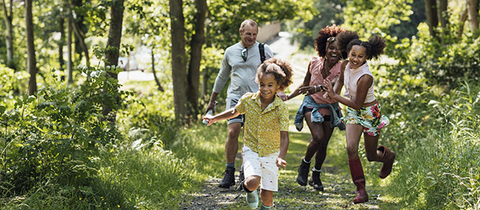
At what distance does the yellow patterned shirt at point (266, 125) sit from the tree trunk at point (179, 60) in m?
7.47

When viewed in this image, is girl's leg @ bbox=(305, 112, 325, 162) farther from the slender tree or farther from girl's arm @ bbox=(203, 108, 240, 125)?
the slender tree

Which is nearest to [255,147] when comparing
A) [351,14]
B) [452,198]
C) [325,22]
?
[452,198]

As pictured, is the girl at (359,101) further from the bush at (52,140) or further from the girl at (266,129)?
the bush at (52,140)

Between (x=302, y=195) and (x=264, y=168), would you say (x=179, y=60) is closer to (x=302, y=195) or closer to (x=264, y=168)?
(x=302, y=195)

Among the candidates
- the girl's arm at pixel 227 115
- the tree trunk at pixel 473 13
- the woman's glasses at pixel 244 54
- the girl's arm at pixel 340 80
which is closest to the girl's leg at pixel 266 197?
the girl's arm at pixel 227 115

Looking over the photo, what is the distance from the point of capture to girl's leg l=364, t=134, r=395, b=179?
20.3 ft

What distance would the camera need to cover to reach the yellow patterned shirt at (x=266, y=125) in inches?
208

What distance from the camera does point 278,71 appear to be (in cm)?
524

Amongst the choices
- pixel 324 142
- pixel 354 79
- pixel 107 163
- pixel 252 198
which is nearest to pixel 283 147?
pixel 252 198

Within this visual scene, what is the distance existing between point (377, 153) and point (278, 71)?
72.6 inches

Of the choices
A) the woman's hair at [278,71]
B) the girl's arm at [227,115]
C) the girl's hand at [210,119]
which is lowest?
the girl's hand at [210,119]

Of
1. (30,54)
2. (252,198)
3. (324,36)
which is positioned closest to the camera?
(252,198)

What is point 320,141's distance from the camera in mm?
6867

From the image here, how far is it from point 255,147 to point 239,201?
1417mm
